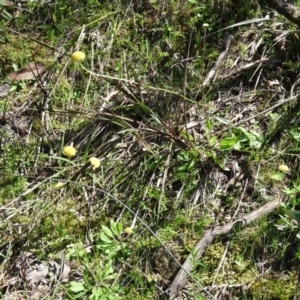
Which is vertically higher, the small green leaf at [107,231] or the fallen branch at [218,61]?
the fallen branch at [218,61]

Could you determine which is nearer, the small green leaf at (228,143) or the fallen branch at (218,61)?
the small green leaf at (228,143)

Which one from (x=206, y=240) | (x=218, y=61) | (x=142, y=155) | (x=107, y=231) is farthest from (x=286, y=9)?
(x=107, y=231)

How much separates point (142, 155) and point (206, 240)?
0.50m

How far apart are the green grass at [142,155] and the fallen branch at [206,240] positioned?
0.10 ft

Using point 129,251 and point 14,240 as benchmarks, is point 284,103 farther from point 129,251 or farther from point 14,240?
point 14,240

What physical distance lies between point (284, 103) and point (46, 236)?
4.20 feet

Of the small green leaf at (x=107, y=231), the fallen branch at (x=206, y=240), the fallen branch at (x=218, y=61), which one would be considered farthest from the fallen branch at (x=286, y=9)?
the small green leaf at (x=107, y=231)

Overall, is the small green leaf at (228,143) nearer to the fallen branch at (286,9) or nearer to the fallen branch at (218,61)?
the fallen branch at (218,61)

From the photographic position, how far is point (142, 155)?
244 centimetres

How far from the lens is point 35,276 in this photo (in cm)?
217

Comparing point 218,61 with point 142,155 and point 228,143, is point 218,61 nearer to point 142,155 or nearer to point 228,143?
point 228,143

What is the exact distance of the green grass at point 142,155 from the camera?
2.18 meters

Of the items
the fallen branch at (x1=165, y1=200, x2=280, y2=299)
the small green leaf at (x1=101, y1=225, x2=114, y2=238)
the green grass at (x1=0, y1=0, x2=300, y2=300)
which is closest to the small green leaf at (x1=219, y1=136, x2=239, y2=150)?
the green grass at (x1=0, y1=0, x2=300, y2=300)

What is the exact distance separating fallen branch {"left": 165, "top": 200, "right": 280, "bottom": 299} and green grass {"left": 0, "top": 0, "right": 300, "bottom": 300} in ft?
0.10
